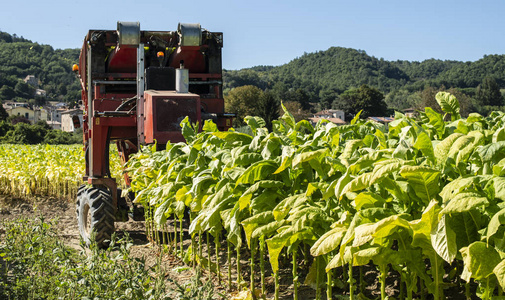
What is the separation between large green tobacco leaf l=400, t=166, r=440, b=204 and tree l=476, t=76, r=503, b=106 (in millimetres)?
96184

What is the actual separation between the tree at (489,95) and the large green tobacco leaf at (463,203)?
96.5m

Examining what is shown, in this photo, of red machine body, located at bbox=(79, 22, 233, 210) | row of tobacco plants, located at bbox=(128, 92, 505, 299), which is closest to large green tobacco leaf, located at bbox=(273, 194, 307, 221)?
row of tobacco plants, located at bbox=(128, 92, 505, 299)

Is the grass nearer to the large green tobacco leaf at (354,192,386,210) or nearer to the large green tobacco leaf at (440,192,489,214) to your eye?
the large green tobacco leaf at (354,192,386,210)

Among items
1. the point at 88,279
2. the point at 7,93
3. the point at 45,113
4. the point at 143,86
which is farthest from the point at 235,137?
the point at 7,93

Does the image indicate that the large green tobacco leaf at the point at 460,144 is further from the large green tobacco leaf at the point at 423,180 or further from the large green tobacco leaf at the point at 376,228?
the large green tobacco leaf at the point at 376,228

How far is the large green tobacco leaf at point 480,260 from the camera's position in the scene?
83.4 inches

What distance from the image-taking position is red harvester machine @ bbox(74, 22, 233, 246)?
625 centimetres

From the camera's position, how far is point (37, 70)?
511 feet

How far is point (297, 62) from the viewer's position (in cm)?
16600

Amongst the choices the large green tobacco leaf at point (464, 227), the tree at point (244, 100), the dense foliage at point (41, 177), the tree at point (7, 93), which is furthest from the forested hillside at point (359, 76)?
the large green tobacco leaf at point (464, 227)

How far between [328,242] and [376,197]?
328mm

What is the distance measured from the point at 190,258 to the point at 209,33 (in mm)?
3859

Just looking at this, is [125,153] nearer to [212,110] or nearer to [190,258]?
[212,110]

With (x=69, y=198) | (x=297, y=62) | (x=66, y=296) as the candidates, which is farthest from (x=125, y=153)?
(x=297, y=62)
